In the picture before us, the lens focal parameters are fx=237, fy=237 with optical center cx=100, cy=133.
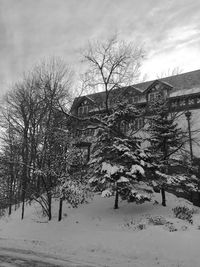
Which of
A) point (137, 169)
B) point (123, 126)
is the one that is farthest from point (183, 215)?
point (123, 126)

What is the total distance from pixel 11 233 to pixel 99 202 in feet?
18.2

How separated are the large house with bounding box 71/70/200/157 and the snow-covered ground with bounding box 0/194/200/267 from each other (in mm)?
5943

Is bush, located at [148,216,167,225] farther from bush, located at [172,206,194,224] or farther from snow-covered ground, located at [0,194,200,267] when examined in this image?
bush, located at [172,206,194,224]

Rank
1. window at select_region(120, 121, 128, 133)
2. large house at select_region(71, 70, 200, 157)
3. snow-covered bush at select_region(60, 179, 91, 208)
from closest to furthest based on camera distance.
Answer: snow-covered bush at select_region(60, 179, 91, 208) < window at select_region(120, 121, 128, 133) < large house at select_region(71, 70, 200, 157)

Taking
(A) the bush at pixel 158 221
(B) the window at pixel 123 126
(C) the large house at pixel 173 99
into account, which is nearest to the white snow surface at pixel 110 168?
(A) the bush at pixel 158 221

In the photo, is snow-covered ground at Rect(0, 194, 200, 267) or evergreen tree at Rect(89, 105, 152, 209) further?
evergreen tree at Rect(89, 105, 152, 209)

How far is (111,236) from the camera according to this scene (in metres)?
9.95

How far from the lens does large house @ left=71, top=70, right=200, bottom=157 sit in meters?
19.2

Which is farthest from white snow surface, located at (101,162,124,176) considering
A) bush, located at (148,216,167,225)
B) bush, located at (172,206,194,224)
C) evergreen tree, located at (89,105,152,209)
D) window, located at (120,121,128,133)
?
window, located at (120,121,128,133)

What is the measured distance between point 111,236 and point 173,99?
12893mm

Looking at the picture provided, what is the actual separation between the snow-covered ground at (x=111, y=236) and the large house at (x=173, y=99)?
5943mm

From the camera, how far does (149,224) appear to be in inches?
416

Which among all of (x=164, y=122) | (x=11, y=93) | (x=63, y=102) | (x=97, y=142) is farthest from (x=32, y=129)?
(x=164, y=122)

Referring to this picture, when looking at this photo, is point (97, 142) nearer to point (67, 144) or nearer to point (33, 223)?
point (67, 144)
